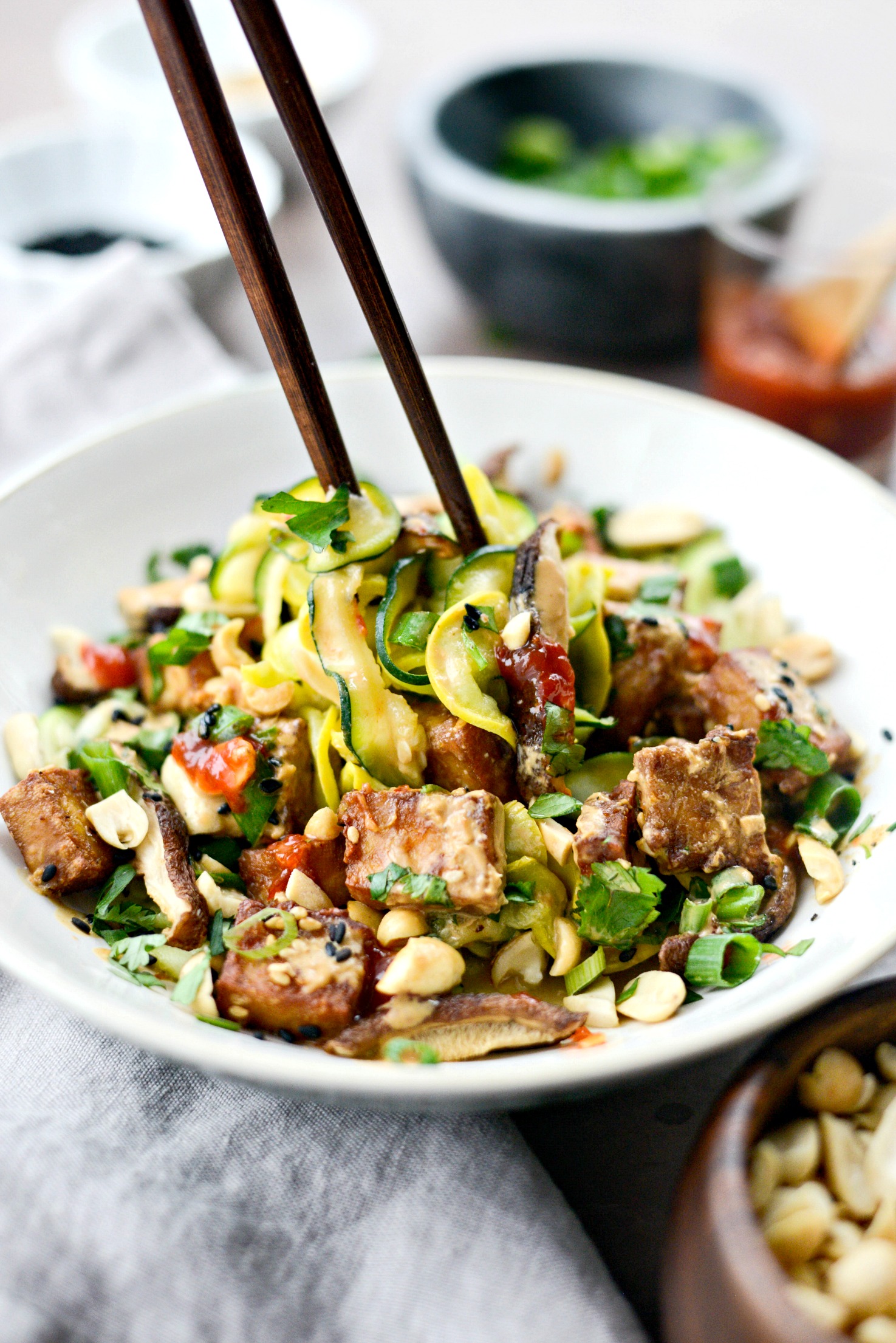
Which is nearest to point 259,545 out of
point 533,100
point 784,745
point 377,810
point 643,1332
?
point 377,810

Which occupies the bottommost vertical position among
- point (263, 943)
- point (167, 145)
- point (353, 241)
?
point (263, 943)

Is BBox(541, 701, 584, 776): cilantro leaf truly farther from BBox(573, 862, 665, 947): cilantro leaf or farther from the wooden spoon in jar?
the wooden spoon in jar

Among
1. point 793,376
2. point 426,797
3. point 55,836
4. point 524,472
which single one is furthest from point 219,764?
point 793,376

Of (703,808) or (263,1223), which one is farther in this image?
(703,808)

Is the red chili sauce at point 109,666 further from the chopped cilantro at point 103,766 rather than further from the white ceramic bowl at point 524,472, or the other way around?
the chopped cilantro at point 103,766

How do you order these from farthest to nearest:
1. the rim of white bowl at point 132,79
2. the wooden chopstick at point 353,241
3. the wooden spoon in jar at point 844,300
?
the rim of white bowl at point 132,79 → the wooden spoon in jar at point 844,300 → the wooden chopstick at point 353,241

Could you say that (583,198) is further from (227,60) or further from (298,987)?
(298,987)

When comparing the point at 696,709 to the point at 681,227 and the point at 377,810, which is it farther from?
the point at 681,227

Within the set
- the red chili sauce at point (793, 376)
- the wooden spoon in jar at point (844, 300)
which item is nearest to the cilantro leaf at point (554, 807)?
the red chili sauce at point (793, 376)
